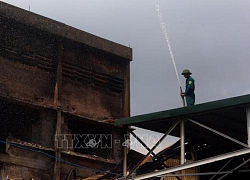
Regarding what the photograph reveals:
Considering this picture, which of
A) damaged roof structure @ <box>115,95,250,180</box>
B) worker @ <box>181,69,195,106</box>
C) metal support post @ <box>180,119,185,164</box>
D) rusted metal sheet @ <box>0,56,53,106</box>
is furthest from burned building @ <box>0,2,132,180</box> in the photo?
metal support post @ <box>180,119,185,164</box>

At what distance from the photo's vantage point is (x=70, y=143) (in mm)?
22953

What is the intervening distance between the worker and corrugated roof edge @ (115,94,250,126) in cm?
223

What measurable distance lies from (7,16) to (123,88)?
6562mm

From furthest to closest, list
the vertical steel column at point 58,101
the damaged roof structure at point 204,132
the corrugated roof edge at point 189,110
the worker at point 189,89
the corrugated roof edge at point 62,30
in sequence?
the vertical steel column at point 58,101
the corrugated roof edge at point 62,30
the worker at point 189,89
the damaged roof structure at point 204,132
the corrugated roof edge at point 189,110

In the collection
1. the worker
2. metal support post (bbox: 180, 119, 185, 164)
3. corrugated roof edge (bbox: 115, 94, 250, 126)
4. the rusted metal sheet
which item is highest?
the rusted metal sheet

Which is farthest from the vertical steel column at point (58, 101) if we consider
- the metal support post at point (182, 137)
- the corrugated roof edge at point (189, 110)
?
the metal support post at point (182, 137)

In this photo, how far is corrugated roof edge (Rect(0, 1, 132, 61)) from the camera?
21.7 meters

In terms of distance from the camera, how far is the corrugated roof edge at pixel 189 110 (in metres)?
13.2

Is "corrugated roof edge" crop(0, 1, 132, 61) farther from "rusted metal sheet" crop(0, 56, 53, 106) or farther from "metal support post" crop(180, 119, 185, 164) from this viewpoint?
"metal support post" crop(180, 119, 185, 164)

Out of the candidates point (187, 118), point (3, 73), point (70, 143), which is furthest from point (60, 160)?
point (187, 118)

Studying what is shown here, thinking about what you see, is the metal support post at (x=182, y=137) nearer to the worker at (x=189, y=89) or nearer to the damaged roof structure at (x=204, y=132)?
the damaged roof structure at (x=204, y=132)

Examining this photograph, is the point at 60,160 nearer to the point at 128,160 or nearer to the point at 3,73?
the point at 3,73

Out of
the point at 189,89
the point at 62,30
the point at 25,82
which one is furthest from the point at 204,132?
the point at 62,30

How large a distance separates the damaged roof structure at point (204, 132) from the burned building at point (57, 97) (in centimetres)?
558
